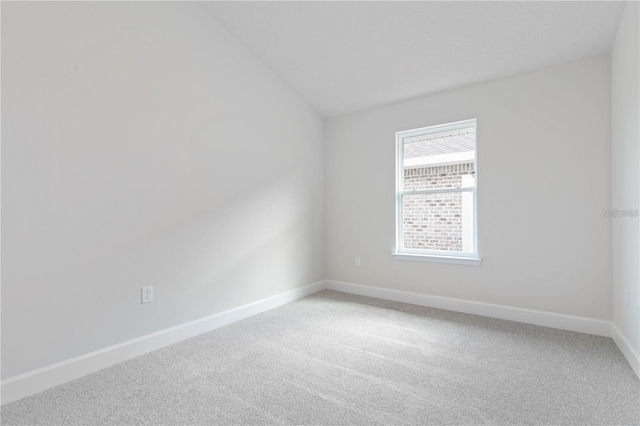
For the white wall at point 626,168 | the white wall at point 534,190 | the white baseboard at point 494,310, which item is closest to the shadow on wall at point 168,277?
the white baseboard at point 494,310

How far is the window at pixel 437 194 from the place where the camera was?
327 cm

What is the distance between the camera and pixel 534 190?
285cm

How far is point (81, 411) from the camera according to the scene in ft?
5.27

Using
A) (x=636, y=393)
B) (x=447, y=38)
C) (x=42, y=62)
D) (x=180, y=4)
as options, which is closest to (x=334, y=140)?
(x=447, y=38)

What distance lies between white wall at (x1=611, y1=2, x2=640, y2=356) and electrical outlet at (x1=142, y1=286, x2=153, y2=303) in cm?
321

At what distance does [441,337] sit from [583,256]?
1.38 m

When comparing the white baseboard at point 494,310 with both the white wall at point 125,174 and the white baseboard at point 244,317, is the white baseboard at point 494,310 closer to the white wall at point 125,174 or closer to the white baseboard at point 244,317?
the white baseboard at point 244,317

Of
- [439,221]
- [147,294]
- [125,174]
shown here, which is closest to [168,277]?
[147,294]

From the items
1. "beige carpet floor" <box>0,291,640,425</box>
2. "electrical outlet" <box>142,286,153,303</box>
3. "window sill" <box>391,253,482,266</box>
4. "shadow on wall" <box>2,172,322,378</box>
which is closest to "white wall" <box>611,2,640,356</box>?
"beige carpet floor" <box>0,291,640,425</box>

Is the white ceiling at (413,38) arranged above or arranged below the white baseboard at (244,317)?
above

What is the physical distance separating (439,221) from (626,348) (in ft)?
5.69

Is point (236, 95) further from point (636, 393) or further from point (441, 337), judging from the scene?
point (636, 393)

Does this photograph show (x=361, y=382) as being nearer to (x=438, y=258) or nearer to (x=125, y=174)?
(x=438, y=258)

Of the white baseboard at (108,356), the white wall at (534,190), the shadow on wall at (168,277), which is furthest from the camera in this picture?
the white wall at (534,190)
